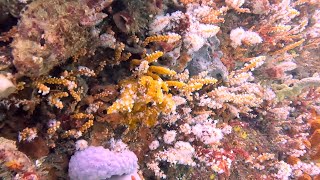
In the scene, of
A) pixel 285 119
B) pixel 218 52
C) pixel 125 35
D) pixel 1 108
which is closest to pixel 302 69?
pixel 285 119

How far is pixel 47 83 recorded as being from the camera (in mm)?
2422

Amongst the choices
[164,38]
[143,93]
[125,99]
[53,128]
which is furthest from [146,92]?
[53,128]

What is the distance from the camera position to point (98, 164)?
96.4 inches

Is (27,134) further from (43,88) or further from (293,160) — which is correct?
(293,160)

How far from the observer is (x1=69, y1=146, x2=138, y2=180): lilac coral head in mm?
2426

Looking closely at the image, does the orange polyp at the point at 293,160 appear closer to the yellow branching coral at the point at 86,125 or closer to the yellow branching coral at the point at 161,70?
the yellow branching coral at the point at 161,70

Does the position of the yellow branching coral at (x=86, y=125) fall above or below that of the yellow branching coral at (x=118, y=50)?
below

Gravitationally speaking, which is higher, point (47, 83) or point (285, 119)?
point (47, 83)

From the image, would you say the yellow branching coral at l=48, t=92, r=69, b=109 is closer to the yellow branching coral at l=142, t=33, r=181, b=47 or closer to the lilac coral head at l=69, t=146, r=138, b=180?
the lilac coral head at l=69, t=146, r=138, b=180

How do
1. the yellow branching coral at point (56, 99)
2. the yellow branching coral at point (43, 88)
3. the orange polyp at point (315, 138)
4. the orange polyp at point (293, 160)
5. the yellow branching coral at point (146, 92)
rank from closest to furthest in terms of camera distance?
the yellow branching coral at point (43, 88) → the yellow branching coral at point (56, 99) → the yellow branching coral at point (146, 92) → the orange polyp at point (293, 160) → the orange polyp at point (315, 138)

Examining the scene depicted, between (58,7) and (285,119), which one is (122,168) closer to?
(58,7)

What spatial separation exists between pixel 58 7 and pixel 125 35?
0.84 meters

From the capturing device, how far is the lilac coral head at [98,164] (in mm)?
2426

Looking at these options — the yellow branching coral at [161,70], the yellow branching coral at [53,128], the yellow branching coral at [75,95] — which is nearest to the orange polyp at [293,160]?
the yellow branching coral at [161,70]
